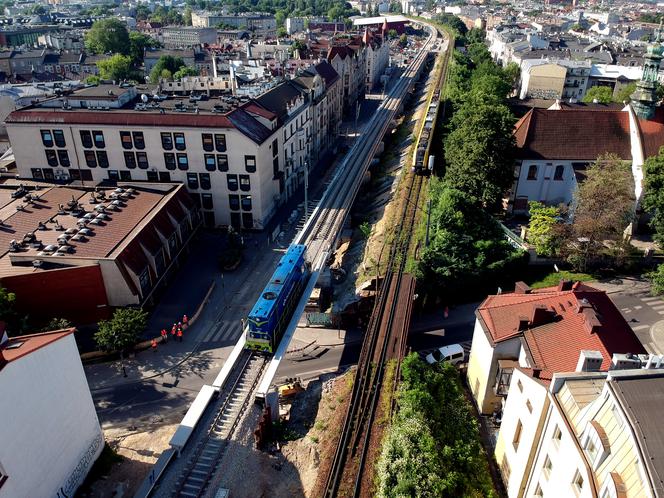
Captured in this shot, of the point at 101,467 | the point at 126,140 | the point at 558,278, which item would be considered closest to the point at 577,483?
the point at 101,467

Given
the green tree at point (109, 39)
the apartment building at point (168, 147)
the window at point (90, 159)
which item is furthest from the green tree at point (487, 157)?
the green tree at point (109, 39)

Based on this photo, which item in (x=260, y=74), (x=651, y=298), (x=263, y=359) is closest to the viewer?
(x=263, y=359)

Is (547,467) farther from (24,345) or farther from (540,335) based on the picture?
(24,345)

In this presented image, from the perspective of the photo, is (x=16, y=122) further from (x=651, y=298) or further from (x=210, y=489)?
(x=651, y=298)

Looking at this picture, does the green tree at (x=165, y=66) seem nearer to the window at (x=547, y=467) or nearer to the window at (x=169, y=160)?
the window at (x=169, y=160)

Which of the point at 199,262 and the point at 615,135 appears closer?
the point at 199,262

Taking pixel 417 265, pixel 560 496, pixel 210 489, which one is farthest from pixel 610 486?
pixel 417 265
